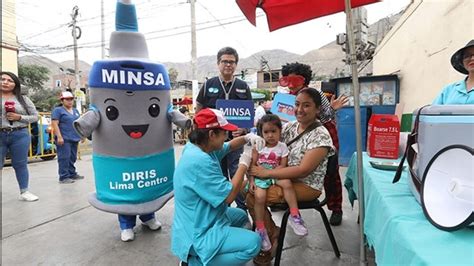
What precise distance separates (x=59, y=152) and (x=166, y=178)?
3.11 metres

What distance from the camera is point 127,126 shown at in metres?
2.45

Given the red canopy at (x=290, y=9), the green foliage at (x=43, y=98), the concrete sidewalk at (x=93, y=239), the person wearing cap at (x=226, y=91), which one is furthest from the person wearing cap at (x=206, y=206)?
the green foliage at (x=43, y=98)

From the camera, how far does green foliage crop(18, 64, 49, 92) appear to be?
28.2 m

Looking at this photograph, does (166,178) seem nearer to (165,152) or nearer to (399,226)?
(165,152)

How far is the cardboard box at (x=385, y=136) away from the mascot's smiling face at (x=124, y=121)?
1851mm

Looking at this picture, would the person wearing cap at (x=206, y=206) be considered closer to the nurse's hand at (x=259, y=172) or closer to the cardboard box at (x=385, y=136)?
the nurse's hand at (x=259, y=172)

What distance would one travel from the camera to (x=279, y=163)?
7.00 ft

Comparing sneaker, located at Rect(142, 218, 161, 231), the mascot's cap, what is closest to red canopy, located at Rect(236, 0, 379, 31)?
the mascot's cap

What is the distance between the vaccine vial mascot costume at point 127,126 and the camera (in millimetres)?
2381

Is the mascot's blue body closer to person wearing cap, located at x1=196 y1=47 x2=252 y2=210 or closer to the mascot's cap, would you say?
the mascot's cap

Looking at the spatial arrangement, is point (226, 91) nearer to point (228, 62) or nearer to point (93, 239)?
point (228, 62)

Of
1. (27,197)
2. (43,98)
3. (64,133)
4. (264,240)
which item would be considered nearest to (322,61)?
(43,98)

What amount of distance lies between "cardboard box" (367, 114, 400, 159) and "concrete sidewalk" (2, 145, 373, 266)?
2.66ft

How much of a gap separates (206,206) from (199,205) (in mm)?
42
